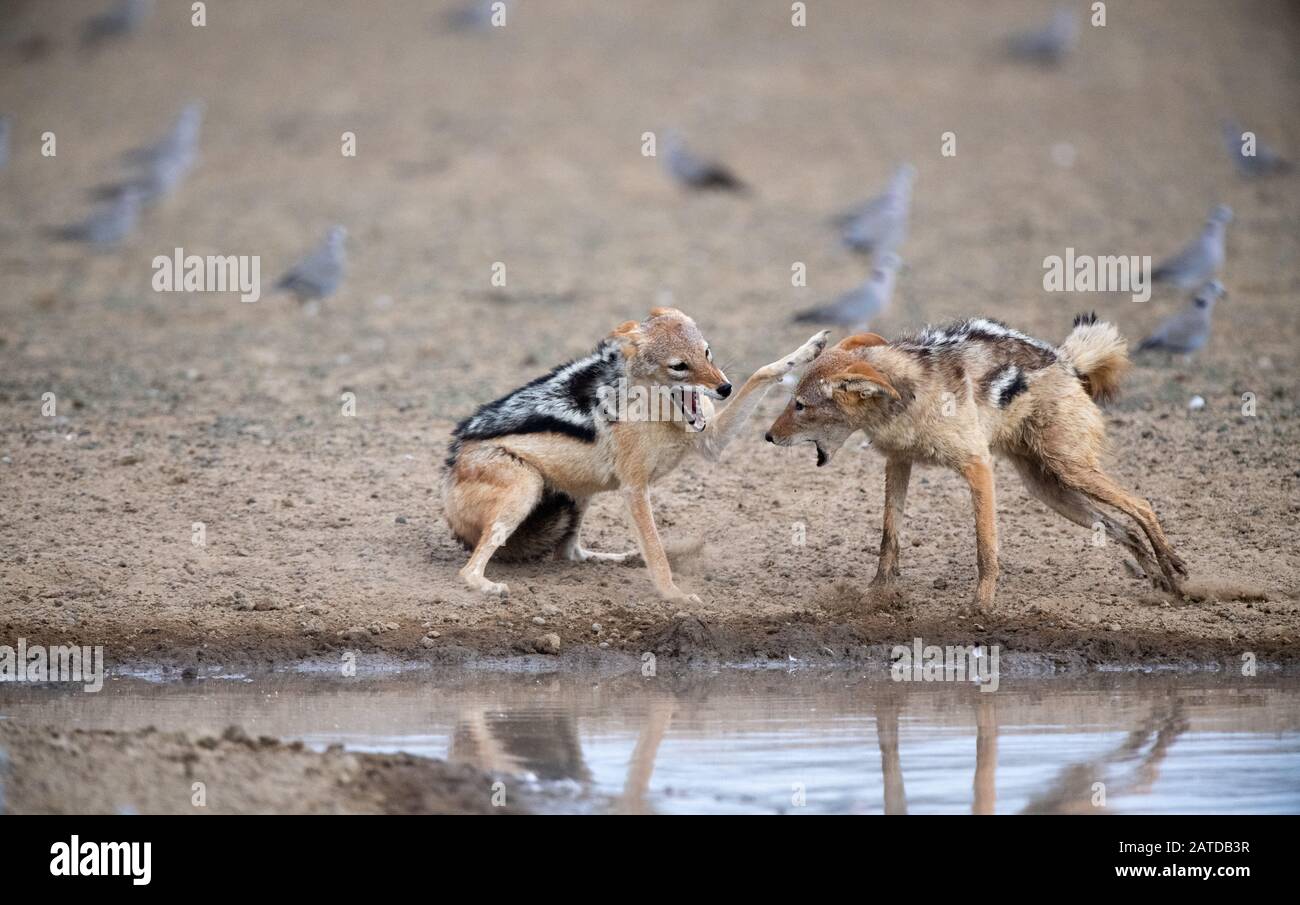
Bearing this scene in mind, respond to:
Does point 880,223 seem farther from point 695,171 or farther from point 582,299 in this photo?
point 695,171

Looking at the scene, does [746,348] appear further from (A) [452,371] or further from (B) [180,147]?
(B) [180,147]

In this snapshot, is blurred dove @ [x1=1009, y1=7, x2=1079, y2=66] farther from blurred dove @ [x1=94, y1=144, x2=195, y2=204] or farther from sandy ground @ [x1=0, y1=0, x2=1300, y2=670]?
blurred dove @ [x1=94, y1=144, x2=195, y2=204]

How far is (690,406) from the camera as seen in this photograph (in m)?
9.78

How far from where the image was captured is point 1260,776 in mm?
7020

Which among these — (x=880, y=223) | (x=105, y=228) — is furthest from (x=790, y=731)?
(x=105, y=228)

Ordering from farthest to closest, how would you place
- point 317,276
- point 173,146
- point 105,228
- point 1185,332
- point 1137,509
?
1. point 173,146
2. point 105,228
3. point 317,276
4. point 1185,332
5. point 1137,509

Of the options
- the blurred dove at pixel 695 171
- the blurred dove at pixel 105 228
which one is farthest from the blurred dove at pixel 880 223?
the blurred dove at pixel 105 228

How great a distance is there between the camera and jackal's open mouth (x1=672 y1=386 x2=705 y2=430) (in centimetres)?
974

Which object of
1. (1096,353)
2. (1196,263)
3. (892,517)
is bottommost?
(892,517)

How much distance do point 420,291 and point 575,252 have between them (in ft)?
8.36

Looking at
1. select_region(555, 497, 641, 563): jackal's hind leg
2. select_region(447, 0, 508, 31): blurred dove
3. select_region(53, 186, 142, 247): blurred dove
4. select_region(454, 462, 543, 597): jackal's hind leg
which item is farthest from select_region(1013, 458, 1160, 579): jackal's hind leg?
select_region(447, 0, 508, 31): blurred dove

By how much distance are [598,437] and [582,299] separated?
8182 millimetres
